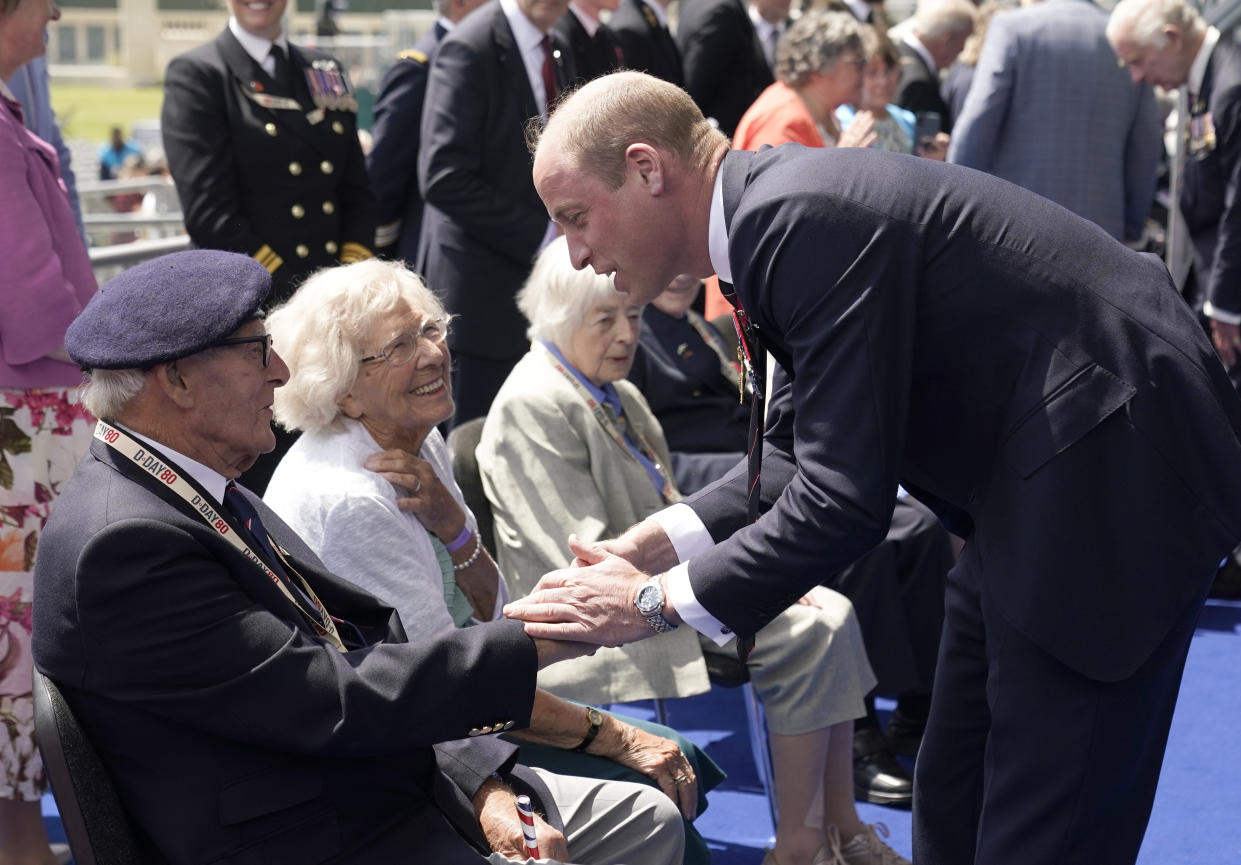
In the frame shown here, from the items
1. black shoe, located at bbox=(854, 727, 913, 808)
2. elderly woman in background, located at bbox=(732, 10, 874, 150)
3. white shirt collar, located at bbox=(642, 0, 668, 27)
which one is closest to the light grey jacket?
black shoe, located at bbox=(854, 727, 913, 808)

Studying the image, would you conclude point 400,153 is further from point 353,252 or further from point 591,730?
point 591,730

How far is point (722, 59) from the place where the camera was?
22.7 feet

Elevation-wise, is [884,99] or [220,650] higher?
[220,650]

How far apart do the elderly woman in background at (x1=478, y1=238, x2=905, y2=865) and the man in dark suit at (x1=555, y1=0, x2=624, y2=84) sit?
6.42 feet

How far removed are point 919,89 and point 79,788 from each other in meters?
6.89

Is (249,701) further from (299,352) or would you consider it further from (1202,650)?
(1202,650)

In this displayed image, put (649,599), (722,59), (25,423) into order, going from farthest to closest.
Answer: (722,59)
(25,423)
(649,599)

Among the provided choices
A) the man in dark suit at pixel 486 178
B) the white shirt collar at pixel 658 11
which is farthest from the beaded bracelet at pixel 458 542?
the white shirt collar at pixel 658 11

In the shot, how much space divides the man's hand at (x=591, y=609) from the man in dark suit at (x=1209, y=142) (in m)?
3.98

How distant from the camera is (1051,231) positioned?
7.27ft

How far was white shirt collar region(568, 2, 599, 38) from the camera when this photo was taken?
18.6 ft

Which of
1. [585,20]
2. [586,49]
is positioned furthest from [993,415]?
[585,20]

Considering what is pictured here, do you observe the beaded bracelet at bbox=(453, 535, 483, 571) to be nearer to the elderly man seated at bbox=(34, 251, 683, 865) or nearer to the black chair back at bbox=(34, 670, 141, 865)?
the elderly man seated at bbox=(34, 251, 683, 865)

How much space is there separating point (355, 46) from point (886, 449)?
3664 centimetres
